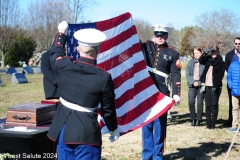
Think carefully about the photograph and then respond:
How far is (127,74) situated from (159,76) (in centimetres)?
93

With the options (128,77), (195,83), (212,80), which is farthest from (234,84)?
(128,77)

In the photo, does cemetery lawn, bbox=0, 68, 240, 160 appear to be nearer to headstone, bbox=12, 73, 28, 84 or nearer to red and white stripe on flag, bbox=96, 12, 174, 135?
red and white stripe on flag, bbox=96, 12, 174, 135

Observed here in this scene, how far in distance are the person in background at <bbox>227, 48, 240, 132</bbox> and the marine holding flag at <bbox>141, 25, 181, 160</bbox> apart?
3.03 metres

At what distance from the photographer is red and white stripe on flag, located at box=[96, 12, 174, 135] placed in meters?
4.50

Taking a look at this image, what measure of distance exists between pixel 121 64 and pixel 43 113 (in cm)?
120

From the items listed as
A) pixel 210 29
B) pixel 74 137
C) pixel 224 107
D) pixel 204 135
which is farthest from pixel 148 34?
pixel 74 137

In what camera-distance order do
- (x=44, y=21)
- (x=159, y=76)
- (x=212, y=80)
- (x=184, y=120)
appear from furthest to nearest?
(x=44, y=21) < (x=184, y=120) < (x=212, y=80) < (x=159, y=76)

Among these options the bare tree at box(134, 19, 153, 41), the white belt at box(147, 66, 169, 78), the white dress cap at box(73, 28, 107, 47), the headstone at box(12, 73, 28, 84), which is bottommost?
the bare tree at box(134, 19, 153, 41)

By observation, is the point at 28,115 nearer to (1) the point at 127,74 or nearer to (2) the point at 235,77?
(1) the point at 127,74

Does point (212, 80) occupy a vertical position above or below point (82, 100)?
below

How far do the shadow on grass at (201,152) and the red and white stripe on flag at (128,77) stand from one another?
1566 millimetres

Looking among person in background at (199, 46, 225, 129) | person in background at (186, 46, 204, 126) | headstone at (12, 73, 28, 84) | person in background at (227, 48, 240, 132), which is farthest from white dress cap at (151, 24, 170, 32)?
headstone at (12, 73, 28, 84)

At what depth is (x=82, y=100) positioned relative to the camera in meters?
3.25

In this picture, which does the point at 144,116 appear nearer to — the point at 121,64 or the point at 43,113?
the point at 121,64
